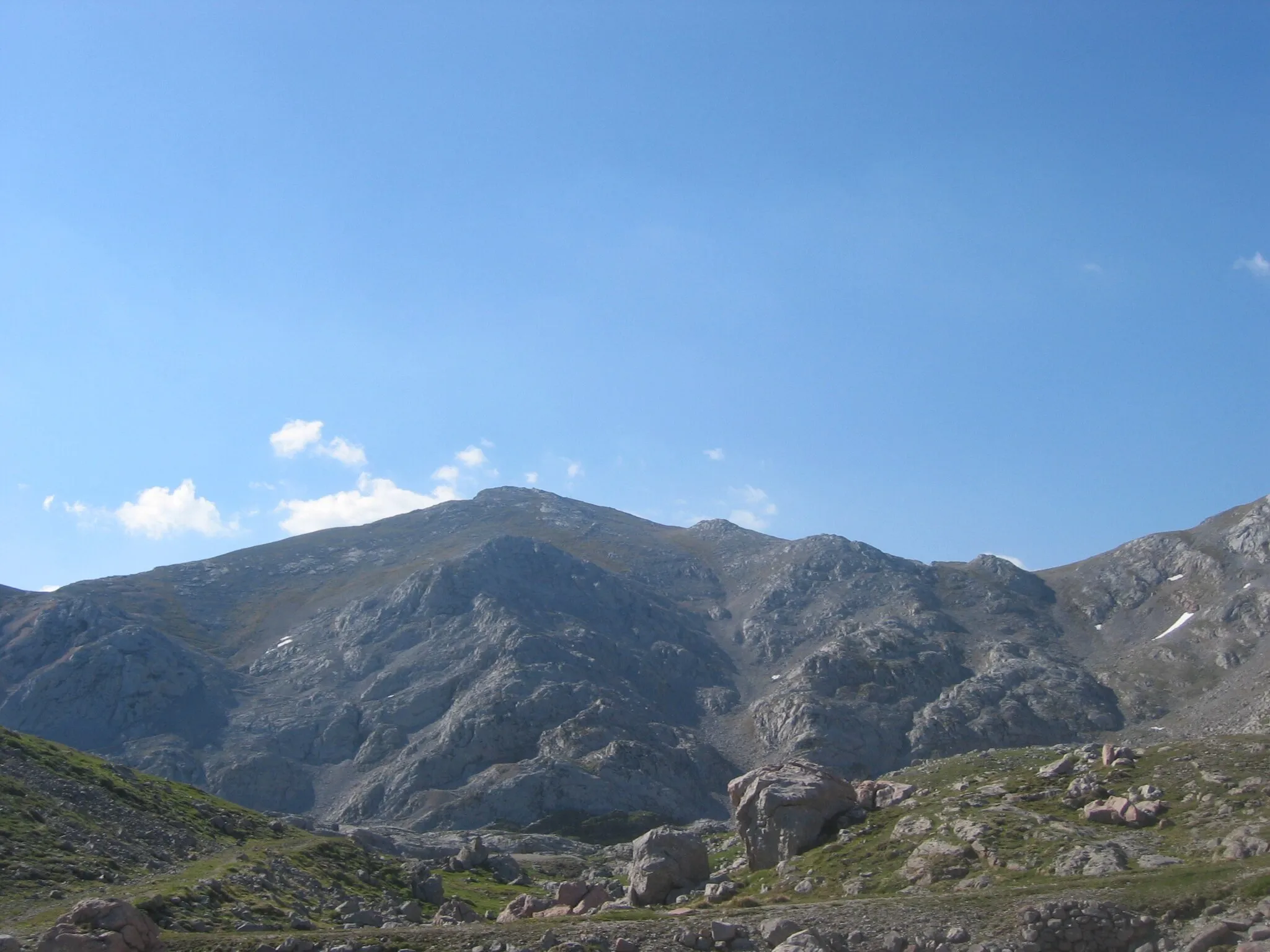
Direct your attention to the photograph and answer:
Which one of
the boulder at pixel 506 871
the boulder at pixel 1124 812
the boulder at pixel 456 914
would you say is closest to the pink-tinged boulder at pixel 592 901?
the boulder at pixel 456 914

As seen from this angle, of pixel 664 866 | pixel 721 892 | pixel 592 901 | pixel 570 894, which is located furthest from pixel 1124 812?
pixel 570 894

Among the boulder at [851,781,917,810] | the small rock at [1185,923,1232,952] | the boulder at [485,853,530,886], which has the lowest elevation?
the boulder at [485,853,530,886]

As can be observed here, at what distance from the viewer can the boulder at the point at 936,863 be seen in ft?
125

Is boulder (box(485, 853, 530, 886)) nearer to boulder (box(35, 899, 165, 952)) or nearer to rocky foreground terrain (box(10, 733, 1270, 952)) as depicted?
rocky foreground terrain (box(10, 733, 1270, 952))

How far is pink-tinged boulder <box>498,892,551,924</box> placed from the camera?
4353cm

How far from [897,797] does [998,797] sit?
212 inches

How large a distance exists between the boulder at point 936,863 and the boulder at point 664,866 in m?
10.9

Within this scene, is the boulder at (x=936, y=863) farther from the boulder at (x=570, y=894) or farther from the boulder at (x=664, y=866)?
the boulder at (x=570, y=894)

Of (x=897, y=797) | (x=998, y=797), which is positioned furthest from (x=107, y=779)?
(x=998, y=797)

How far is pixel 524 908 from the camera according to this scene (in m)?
44.2

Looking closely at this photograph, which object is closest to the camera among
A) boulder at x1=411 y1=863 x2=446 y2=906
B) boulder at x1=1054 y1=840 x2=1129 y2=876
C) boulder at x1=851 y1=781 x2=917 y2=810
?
boulder at x1=1054 y1=840 x2=1129 y2=876

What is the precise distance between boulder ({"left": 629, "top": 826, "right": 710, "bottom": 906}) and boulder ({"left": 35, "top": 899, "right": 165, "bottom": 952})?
21112mm

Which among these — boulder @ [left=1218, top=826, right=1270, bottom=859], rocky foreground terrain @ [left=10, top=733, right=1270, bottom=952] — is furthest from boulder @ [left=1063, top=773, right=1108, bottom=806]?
boulder @ [left=1218, top=826, right=1270, bottom=859]

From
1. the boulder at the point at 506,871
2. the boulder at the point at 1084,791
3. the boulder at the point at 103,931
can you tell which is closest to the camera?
the boulder at the point at 103,931
